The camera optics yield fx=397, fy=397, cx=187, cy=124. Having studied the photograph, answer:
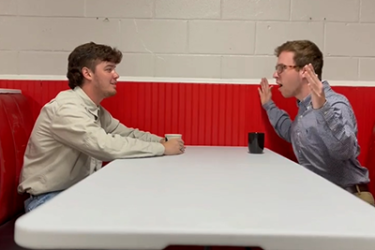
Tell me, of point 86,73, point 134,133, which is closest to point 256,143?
point 134,133

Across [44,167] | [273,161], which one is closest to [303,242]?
[273,161]

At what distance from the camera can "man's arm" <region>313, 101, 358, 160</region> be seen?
72.8 inches

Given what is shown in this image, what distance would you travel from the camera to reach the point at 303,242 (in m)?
0.74

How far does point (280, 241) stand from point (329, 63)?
2.02m

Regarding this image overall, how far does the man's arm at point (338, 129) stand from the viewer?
1849 mm

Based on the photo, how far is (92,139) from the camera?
175 centimetres

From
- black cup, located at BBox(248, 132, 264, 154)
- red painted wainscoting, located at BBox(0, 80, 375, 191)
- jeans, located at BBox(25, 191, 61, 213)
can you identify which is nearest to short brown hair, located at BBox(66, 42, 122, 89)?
red painted wainscoting, located at BBox(0, 80, 375, 191)

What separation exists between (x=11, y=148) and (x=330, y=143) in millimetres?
1629

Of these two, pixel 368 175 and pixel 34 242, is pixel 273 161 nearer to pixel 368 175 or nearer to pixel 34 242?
pixel 368 175

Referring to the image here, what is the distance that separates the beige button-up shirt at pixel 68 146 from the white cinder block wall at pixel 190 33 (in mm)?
563

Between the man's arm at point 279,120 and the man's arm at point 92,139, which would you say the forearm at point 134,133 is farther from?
the man's arm at point 279,120

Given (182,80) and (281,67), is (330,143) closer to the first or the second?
(281,67)

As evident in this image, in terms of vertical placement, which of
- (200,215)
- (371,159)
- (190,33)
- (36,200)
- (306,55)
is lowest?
(36,200)

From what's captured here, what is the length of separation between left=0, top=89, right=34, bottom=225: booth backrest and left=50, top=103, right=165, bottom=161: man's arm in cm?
33
